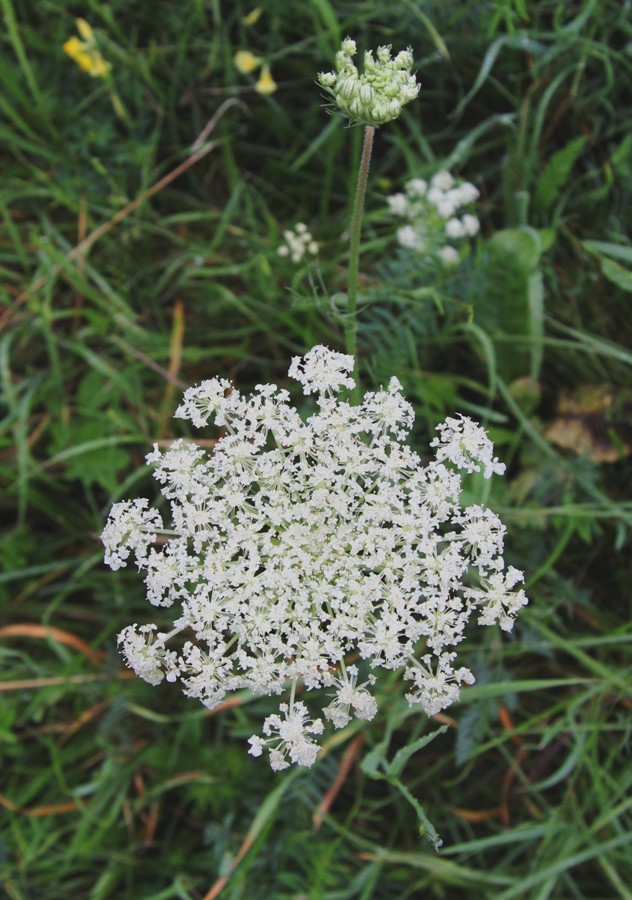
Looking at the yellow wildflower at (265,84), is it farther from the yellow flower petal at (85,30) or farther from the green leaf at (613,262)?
the green leaf at (613,262)

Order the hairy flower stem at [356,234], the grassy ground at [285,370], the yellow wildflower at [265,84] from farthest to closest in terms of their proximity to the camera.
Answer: the yellow wildflower at [265,84] → the grassy ground at [285,370] → the hairy flower stem at [356,234]

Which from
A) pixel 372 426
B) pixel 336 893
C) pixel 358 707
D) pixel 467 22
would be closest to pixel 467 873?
pixel 336 893

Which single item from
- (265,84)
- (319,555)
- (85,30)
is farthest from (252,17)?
(319,555)

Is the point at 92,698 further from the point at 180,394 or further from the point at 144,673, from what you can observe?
the point at 144,673

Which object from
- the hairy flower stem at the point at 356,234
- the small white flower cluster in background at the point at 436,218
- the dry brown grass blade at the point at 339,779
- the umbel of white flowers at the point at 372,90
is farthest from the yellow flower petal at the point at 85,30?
the dry brown grass blade at the point at 339,779

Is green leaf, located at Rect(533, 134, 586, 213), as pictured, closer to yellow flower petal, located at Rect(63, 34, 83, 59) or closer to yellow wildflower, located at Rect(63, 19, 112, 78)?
yellow wildflower, located at Rect(63, 19, 112, 78)

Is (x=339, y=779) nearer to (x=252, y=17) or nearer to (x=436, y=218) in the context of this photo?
(x=436, y=218)
